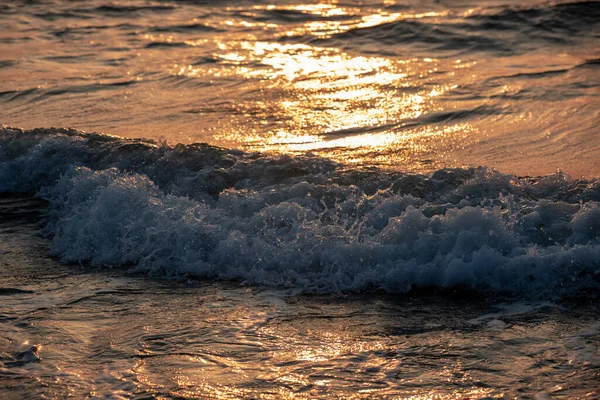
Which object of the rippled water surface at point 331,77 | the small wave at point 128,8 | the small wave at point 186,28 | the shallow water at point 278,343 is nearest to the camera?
the shallow water at point 278,343

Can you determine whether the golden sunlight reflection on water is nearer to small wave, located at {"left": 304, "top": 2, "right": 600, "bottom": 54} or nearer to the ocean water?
the ocean water

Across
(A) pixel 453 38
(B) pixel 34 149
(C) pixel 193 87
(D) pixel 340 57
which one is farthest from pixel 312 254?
(A) pixel 453 38

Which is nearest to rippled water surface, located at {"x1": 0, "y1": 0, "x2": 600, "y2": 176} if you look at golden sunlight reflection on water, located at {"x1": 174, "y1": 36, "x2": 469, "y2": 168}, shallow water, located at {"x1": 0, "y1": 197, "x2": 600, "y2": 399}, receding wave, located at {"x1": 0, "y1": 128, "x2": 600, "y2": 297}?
golden sunlight reflection on water, located at {"x1": 174, "y1": 36, "x2": 469, "y2": 168}

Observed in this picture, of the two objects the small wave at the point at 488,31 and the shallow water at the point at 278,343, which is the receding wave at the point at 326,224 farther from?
the small wave at the point at 488,31

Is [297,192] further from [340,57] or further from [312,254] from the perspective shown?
[340,57]

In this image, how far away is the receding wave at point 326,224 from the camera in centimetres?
595

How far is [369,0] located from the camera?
57.2 feet

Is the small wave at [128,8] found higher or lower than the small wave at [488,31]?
higher

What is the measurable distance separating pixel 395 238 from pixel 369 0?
1199 cm

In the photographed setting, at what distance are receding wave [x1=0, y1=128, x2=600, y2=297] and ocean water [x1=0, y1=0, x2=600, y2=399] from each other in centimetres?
2

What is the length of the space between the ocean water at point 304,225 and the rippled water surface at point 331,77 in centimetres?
6

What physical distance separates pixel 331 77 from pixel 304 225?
5526 mm

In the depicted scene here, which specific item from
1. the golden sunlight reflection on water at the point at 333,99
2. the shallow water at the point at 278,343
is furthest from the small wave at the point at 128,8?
the shallow water at the point at 278,343

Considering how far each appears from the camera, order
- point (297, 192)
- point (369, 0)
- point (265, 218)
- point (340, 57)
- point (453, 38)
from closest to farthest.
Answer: point (265, 218) < point (297, 192) < point (340, 57) < point (453, 38) < point (369, 0)
